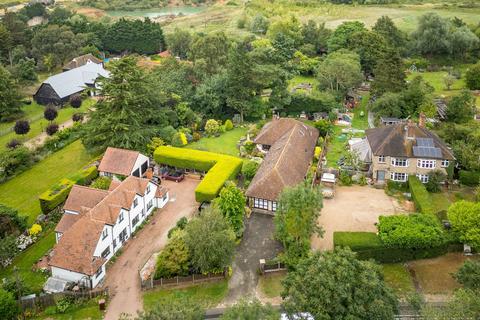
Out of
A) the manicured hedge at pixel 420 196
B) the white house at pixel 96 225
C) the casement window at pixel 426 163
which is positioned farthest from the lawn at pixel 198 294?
the casement window at pixel 426 163

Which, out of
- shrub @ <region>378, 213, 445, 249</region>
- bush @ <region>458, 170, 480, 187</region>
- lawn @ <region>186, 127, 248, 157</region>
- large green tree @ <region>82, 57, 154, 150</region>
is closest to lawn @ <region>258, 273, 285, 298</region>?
shrub @ <region>378, 213, 445, 249</region>

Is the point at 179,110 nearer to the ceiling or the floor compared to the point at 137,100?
nearer to the floor

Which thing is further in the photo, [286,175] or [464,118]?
[464,118]

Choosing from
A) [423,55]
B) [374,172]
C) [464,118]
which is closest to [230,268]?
[374,172]

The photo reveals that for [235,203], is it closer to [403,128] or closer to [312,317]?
[312,317]

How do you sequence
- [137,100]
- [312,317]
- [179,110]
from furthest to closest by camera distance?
[179,110], [137,100], [312,317]

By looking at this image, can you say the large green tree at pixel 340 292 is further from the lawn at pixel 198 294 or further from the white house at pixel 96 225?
the white house at pixel 96 225

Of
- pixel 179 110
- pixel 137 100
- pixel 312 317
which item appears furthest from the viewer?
pixel 179 110
